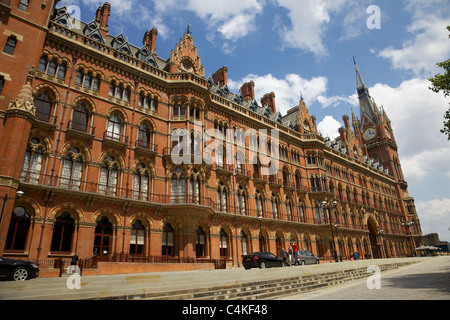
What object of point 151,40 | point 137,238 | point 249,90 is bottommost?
point 137,238

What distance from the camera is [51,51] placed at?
22781 mm

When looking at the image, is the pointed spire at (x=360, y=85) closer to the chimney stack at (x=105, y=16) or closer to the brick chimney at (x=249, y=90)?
the brick chimney at (x=249, y=90)

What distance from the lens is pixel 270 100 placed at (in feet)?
156

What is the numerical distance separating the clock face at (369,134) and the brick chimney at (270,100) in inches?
1741

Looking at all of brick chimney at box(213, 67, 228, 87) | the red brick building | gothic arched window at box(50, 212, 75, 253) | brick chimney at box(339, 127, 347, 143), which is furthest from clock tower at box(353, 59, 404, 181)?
gothic arched window at box(50, 212, 75, 253)

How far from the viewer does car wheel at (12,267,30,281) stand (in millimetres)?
12172

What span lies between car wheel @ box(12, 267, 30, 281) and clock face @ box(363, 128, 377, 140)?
8213 cm

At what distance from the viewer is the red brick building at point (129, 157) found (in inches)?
760

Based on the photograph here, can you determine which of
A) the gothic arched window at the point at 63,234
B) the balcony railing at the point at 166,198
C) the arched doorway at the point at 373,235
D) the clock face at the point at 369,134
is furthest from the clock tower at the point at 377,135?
the gothic arched window at the point at 63,234

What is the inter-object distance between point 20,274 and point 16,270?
0.86 ft

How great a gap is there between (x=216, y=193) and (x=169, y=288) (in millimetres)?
19294

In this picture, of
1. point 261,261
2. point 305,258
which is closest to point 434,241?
point 305,258

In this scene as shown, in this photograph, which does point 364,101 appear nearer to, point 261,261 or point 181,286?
point 261,261
